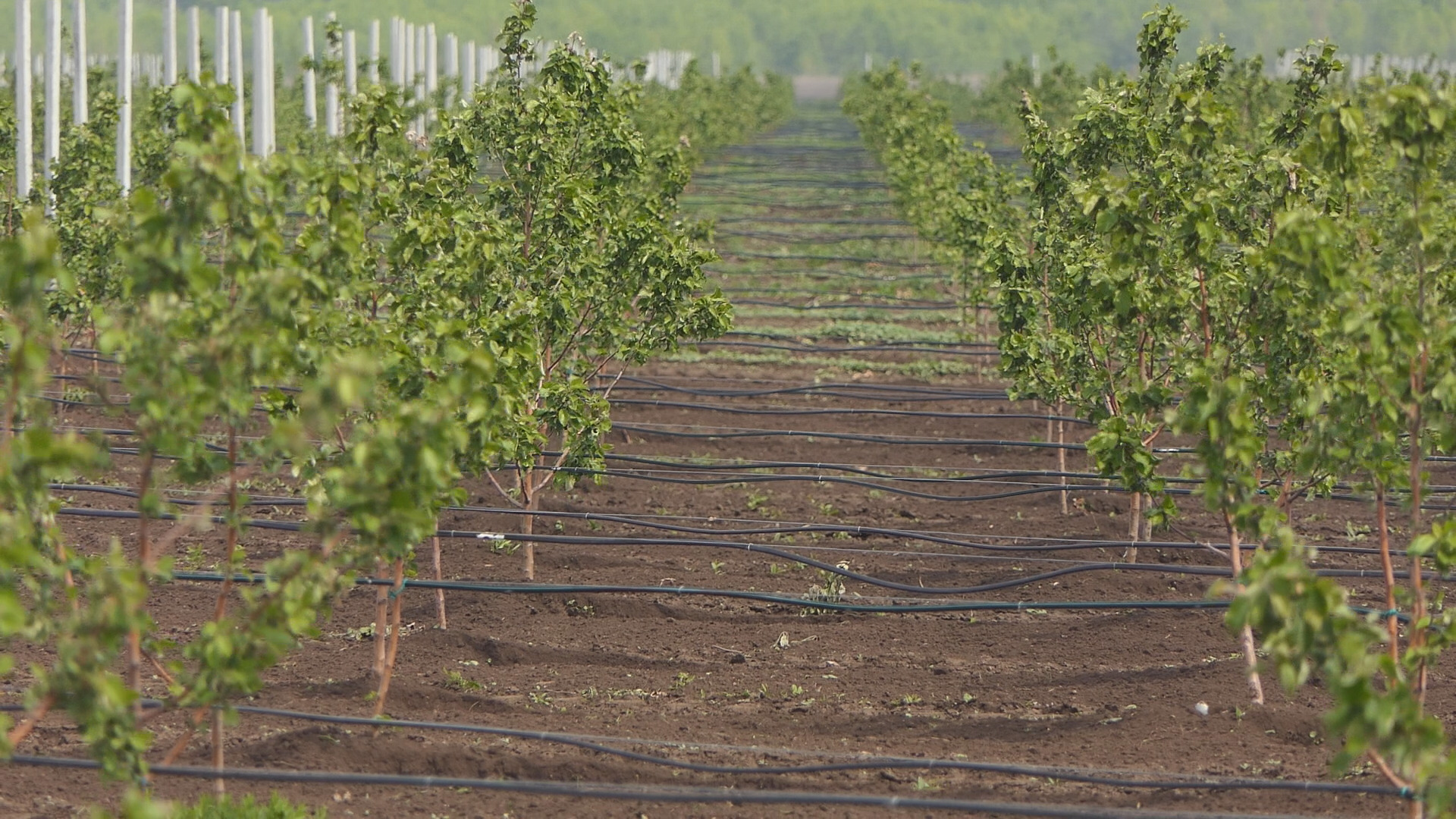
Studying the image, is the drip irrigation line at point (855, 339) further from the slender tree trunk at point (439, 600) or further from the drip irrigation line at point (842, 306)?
the slender tree trunk at point (439, 600)

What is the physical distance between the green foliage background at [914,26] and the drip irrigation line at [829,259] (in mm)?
44914

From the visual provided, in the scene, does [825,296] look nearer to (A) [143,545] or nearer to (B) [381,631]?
(B) [381,631]

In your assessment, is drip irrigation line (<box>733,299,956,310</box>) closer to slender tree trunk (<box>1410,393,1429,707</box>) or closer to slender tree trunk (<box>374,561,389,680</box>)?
slender tree trunk (<box>374,561,389,680</box>)

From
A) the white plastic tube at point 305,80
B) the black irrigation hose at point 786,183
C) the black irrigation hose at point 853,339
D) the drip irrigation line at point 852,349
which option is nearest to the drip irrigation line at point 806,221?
the black irrigation hose at point 786,183

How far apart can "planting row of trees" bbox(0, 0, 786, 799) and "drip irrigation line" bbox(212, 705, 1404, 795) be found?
2.34 feet

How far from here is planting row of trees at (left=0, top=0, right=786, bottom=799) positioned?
4.30 meters

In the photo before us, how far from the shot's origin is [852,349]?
53.0ft

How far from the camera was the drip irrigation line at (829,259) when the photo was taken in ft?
73.6

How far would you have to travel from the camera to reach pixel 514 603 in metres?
9.12

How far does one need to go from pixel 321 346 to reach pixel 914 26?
9838 centimetres

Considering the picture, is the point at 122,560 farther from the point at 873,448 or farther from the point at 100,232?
the point at 873,448

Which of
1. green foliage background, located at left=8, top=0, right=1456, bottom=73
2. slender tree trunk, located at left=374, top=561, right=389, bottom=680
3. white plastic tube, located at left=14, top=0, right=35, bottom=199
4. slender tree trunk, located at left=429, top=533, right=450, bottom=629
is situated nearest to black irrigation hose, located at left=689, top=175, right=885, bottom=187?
white plastic tube, located at left=14, top=0, right=35, bottom=199

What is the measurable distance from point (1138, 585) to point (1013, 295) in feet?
6.40

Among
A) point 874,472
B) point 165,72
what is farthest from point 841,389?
point 165,72
